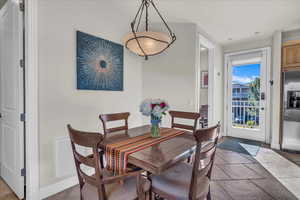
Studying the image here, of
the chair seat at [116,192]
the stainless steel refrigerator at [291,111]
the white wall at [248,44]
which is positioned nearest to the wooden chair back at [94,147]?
the chair seat at [116,192]

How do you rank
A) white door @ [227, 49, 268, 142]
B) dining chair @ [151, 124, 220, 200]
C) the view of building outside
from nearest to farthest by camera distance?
dining chair @ [151, 124, 220, 200] → white door @ [227, 49, 268, 142] → the view of building outside

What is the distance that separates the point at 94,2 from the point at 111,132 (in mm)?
1908

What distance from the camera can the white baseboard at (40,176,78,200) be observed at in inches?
69.4

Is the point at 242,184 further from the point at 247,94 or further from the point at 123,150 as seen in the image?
the point at 247,94

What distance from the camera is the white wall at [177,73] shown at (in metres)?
3.00

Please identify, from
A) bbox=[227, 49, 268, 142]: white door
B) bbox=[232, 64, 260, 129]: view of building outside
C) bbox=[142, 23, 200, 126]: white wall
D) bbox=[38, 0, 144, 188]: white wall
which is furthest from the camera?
bbox=[232, 64, 260, 129]: view of building outside

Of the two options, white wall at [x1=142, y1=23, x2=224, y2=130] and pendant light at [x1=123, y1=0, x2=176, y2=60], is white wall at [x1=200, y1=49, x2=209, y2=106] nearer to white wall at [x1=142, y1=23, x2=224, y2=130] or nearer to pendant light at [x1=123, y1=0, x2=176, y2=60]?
white wall at [x1=142, y1=23, x2=224, y2=130]

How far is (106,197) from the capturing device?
1091 mm

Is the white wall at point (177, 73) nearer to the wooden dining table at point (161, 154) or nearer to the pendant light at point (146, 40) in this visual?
the pendant light at point (146, 40)

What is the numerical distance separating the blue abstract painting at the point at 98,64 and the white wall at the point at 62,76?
0.27 feet

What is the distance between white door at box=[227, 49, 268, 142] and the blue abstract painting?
3376 millimetres

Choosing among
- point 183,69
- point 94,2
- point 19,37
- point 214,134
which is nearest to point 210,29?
point 183,69

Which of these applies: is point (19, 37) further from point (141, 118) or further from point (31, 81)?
point (141, 118)

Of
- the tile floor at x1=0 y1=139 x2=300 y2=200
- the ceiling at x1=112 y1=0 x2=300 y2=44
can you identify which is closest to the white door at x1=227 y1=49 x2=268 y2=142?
the ceiling at x1=112 y1=0 x2=300 y2=44
